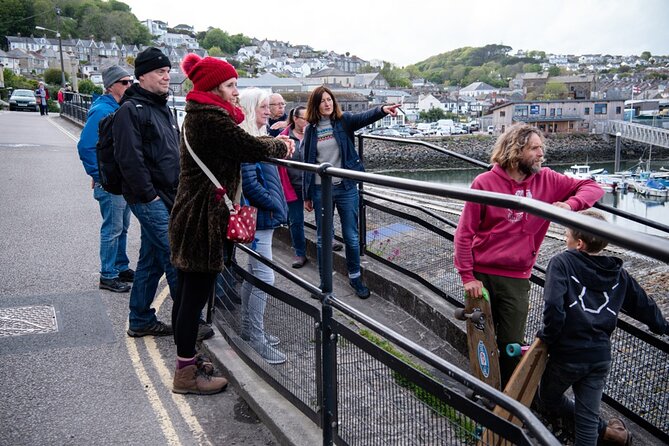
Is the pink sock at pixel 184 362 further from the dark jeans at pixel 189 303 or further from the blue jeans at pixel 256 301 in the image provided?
the blue jeans at pixel 256 301

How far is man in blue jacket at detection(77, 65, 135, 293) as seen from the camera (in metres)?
6.20

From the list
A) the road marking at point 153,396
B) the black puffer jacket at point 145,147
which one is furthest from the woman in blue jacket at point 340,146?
the road marking at point 153,396

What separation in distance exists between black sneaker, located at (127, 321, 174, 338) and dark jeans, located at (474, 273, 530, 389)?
2.56 metres

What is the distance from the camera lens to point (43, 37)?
527ft

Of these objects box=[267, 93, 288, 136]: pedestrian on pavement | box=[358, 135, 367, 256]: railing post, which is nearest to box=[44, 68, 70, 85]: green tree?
box=[267, 93, 288, 136]: pedestrian on pavement

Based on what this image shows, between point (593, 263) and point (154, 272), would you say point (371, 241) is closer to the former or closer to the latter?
point (154, 272)

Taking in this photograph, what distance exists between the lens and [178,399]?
161 inches

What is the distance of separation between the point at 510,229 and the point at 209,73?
1.96m

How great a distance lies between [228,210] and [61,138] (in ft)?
63.7

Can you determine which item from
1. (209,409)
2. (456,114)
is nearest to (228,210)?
(209,409)

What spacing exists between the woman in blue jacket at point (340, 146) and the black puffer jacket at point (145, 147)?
59.7 inches

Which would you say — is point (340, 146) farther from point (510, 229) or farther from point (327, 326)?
point (327, 326)

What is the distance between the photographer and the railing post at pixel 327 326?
10.4 ft

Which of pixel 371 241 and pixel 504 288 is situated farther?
pixel 371 241
